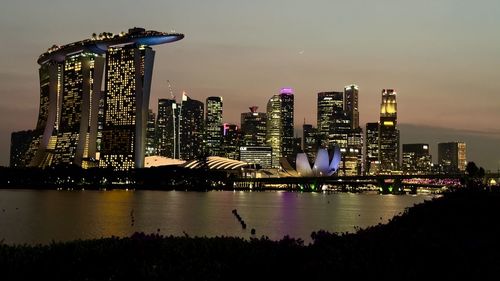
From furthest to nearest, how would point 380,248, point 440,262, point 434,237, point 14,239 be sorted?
point 14,239 → point 434,237 → point 380,248 → point 440,262

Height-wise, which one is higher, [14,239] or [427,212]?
[427,212]

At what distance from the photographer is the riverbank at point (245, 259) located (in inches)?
496

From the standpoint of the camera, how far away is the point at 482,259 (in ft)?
44.3

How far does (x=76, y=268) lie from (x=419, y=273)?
6.26 m

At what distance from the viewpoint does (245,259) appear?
14.3 m

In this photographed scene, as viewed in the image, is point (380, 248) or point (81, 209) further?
point (81, 209)

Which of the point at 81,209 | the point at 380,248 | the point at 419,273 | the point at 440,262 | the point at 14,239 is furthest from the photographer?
the point at 81,209

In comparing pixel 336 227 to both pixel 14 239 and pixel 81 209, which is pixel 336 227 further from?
pixel 81 209

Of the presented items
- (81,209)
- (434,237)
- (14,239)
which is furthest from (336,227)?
(434,237)

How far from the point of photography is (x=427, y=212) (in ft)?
103

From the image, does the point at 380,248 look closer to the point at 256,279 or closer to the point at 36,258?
the point at 256,279

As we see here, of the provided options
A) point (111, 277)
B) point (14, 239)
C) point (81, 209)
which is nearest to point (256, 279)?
point (111, 277)

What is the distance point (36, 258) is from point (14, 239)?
151 ft

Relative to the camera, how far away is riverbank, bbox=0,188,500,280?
496 inches
